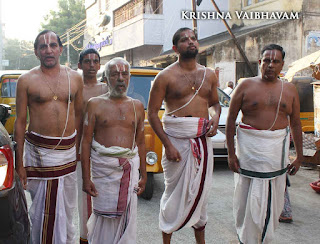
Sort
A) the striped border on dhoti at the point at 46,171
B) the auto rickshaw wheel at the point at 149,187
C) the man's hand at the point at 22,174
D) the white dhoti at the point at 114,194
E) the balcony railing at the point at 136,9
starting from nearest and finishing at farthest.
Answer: the man's hand at the point at 22,174 → the white dhoti at the point at 114,194 → the striped border on dhoti at the point at 46,171 → the auto rickshaw wheel at the point at 149,187 → the balcony railing at the point at 136,9

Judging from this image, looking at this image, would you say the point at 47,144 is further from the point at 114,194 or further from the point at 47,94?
the point at 114,194

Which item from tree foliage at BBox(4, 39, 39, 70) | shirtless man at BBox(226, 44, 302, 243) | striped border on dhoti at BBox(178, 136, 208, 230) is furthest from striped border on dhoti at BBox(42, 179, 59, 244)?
tree foliage at BBox(4, 39, 39, 70)

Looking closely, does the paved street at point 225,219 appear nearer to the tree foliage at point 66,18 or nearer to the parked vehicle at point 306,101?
the parked vehicle at point 306,101

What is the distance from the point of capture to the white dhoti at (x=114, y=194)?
10.9ft

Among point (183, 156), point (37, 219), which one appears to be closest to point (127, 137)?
point (183, 156)

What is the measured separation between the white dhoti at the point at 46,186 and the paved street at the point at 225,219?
4.20ft

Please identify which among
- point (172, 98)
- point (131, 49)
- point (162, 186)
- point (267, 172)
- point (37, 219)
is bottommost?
point (162, 186)

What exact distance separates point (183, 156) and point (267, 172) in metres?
0.81

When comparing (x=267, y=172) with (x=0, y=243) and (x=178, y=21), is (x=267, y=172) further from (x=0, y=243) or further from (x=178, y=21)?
(x=178, y=21)

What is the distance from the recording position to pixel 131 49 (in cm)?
2794

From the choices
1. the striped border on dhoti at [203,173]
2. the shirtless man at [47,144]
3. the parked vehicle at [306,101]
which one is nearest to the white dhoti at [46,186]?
the shirtless man at [47,144]

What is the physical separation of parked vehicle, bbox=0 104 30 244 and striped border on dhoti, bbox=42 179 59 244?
2.49 ft

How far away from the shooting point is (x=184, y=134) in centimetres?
373

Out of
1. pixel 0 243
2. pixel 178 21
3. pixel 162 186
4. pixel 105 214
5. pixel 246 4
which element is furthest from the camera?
pixel 178 21
